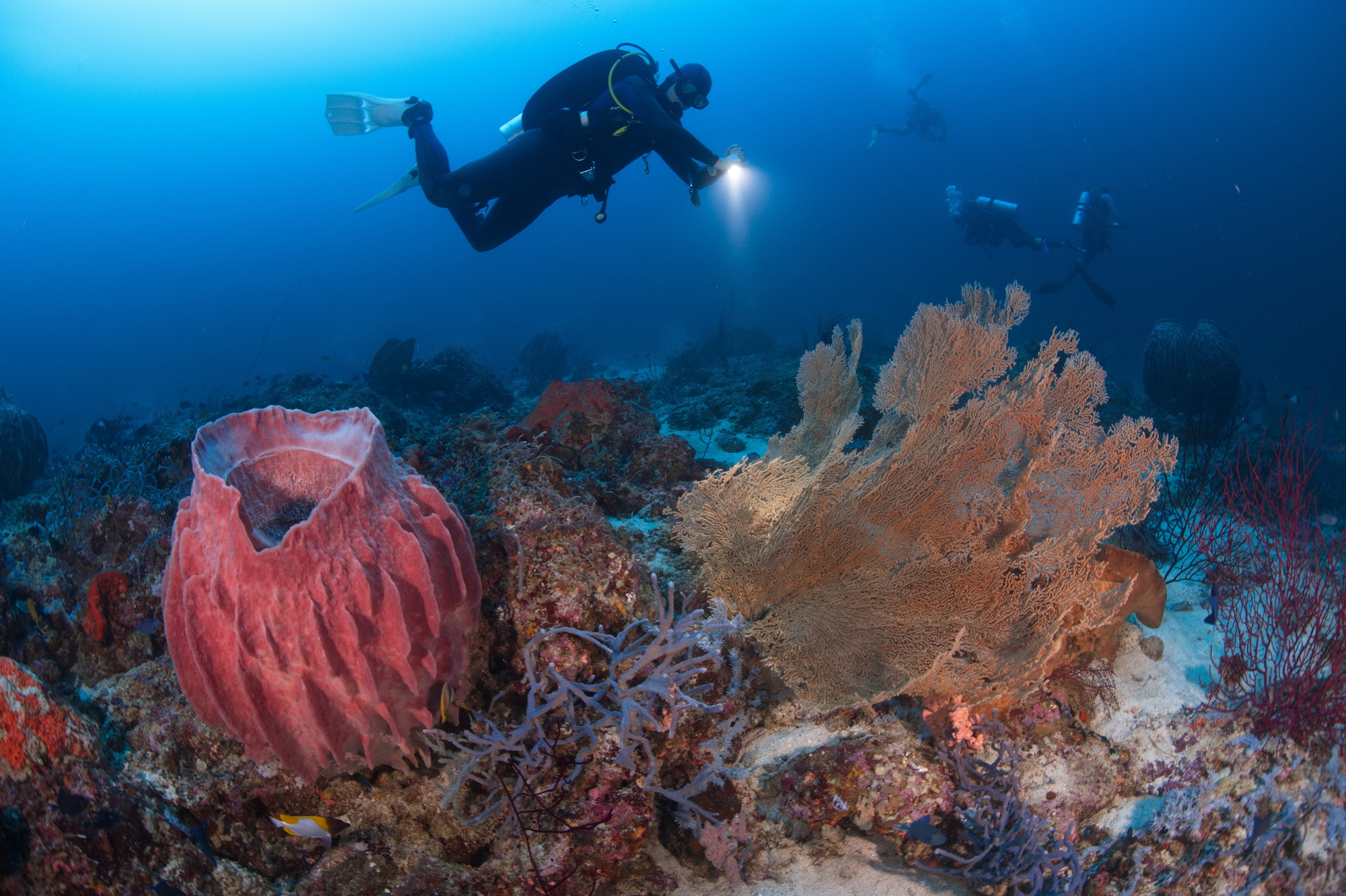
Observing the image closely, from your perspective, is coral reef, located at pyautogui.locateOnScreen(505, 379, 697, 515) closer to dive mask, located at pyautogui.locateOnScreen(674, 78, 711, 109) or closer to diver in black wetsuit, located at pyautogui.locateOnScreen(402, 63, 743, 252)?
diver in black wetsuit, located at pyautogui.locateOnScreen(402, 63, 743, 252)

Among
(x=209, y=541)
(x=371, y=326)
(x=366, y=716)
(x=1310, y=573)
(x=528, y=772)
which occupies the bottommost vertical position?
(x=528, y=772)

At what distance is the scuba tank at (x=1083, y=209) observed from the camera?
19672 mm

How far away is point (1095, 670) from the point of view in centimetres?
309

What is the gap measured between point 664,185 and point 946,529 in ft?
348

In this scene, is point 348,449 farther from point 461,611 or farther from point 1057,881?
point 1057,881

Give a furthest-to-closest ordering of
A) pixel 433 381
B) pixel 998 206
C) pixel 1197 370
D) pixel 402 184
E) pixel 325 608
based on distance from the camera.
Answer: pixel 998 206 < pixel 433 381 < pixel 1197 370 < pixel 402 184 < pixel 325 608

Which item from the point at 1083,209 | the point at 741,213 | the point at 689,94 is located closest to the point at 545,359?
the point at 689,94

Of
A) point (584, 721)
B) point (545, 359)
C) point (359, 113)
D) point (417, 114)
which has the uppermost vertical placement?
point (359, 113)

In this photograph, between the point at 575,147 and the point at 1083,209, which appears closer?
the point at 575,147

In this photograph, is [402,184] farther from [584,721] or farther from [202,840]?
[584,721]

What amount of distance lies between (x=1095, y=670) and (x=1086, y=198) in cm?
2364

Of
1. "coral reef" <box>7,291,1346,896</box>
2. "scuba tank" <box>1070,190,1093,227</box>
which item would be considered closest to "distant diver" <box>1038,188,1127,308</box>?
"scuba tank" <box>1070,190,1093,227</box>

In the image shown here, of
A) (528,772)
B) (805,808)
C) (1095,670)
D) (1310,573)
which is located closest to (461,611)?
(528,772)

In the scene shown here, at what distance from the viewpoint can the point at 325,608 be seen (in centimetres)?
184
